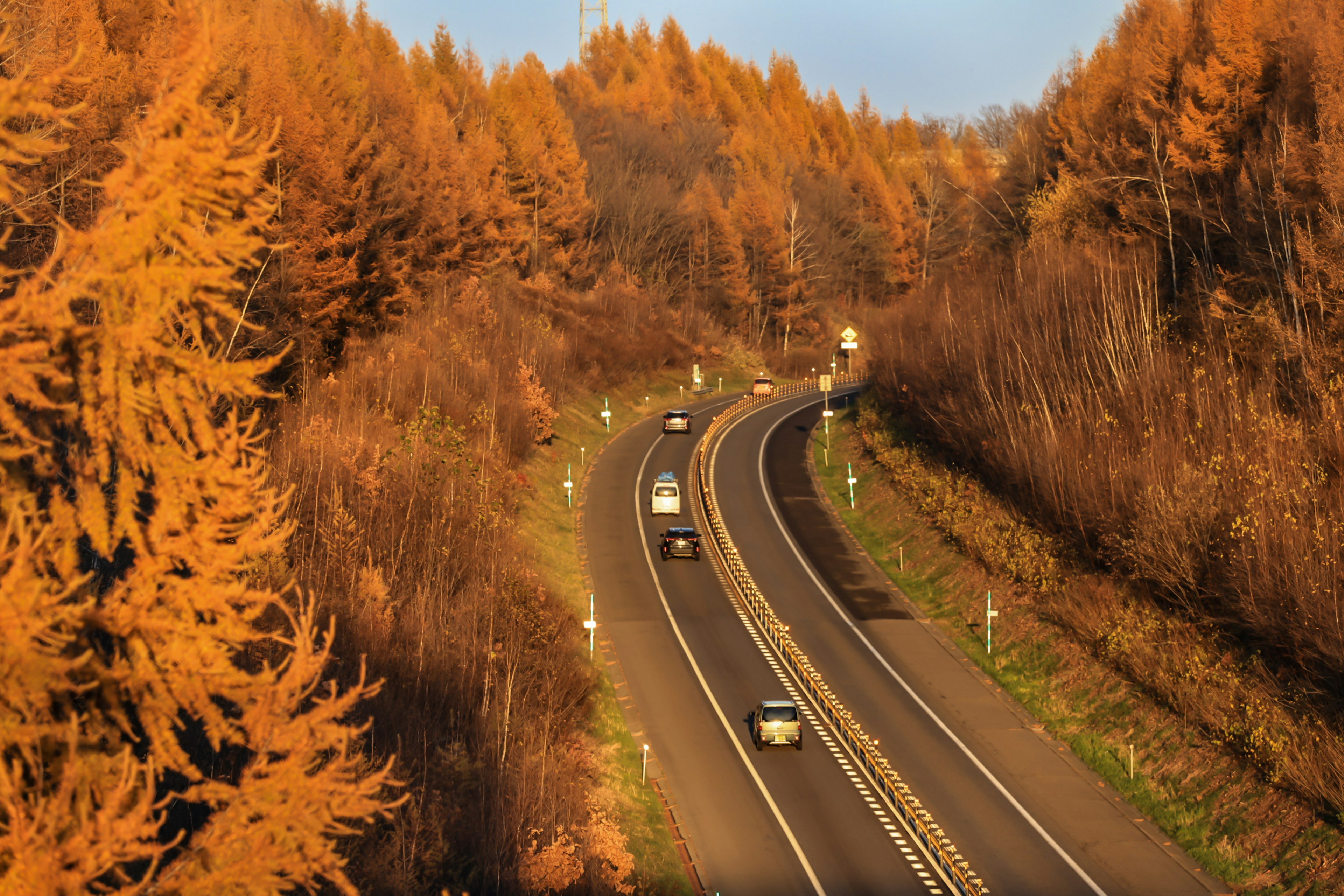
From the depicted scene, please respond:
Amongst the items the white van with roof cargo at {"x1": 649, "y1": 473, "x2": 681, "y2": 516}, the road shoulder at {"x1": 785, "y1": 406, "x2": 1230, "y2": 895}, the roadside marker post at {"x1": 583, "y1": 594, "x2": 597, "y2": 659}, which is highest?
the white van with roof cargo at {"x1": 649, "y1": 473, "x2": 681, "y2": 516}

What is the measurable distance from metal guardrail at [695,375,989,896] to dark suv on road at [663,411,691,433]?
35.6 feet

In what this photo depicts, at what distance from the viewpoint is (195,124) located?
683 centimetres

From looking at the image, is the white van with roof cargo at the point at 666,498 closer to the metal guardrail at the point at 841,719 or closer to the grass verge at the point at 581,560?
the metal guardrail at the point at 841,719

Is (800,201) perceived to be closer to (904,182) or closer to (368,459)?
(904,182)

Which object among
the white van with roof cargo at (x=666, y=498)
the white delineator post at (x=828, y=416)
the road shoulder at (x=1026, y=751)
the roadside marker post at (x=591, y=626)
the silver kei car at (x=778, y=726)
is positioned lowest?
the road shoulder at (x=1026, y=751)

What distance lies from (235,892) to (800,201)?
378 feet

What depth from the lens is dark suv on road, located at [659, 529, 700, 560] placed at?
4097cm

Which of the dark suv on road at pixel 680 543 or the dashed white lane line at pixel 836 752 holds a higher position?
the dark suv on road at pixel 680 543

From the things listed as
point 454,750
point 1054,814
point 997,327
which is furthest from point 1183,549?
point 454,750

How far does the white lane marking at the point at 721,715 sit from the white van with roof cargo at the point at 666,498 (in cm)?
86

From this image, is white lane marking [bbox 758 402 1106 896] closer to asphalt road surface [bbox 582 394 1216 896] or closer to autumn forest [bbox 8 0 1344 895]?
asphalt road surface [bbox 582 394 1216 896]

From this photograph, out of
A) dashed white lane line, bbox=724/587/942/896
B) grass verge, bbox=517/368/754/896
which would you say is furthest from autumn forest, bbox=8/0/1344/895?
dashed white lane line, bbox=724/587/942/896

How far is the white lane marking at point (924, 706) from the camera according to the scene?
2183 centimetres

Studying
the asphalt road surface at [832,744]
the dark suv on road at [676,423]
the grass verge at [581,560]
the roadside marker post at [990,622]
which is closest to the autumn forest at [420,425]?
the grass verge at [581,560]
